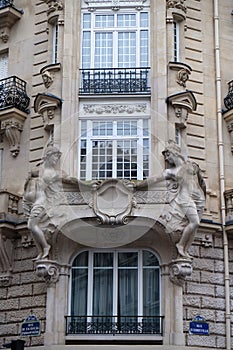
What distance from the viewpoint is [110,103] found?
2202 centimetres

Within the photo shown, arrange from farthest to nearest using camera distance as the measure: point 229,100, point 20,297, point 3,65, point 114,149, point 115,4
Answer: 1. point 3,65
2. point 115,4
3. point 229,100
4. point 114,149
5. point 20,297

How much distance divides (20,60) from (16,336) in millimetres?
10202

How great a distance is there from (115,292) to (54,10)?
1021cm

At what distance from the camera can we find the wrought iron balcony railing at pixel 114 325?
64.7 ft

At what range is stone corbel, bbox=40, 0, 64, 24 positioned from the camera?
23289 millimetres

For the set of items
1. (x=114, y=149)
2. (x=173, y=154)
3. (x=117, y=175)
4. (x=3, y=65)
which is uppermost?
(x=3, y=65)

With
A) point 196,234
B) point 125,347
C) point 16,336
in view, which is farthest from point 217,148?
point 16,336

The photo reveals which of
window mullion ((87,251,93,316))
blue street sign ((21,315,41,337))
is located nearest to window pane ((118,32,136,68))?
window mullion ((87,251,93,316))

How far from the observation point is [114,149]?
853 inches

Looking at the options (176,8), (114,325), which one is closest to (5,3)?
(176,8)

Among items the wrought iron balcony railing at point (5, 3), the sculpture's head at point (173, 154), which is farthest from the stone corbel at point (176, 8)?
the wrought iron balcony railing at point (5, 3)

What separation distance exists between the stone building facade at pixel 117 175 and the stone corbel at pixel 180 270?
0.04m

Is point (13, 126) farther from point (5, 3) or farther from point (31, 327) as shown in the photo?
point (31, 327)

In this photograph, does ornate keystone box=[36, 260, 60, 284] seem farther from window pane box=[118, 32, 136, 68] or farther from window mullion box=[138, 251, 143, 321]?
window pane box=[118, 32, 136, 68]
